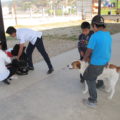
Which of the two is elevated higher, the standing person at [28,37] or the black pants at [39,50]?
the standing person at [28,37]

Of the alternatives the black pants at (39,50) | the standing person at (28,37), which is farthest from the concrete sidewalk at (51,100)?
the standing person at (28,37)

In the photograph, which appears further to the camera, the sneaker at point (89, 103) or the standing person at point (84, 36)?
the standing person at point (84, 36)

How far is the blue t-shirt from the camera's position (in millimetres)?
3510

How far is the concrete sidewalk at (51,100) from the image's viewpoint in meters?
3.90

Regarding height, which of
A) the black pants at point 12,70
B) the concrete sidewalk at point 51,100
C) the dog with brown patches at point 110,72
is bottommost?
the concrete sidewalk at point 51,100

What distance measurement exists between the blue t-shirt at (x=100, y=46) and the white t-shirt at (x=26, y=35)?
7.45 ft

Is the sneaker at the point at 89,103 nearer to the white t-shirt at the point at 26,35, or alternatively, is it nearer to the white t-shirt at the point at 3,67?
the white t-shirt at the point at 3,67

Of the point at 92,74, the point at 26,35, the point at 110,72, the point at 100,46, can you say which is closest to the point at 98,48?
the point at 100,46

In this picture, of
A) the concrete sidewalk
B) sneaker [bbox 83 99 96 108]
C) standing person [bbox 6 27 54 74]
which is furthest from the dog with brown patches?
standing person [bbox 6 27 54 74]

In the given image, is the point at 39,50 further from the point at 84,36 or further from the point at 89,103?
the point at 89,103

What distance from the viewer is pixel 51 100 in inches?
176

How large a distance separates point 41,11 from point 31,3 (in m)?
4.89

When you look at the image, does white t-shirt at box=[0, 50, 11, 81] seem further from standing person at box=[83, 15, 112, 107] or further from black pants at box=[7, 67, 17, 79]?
standing person at box=[83, 15, 112, 107]

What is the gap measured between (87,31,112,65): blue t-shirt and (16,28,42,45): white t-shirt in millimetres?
2270
